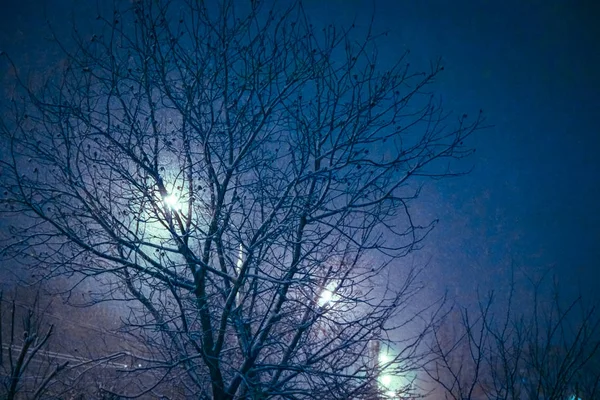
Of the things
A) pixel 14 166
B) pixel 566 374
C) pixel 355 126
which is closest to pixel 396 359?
pixel 566 374

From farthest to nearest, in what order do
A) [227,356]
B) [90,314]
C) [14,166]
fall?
[90,314] → [227,356] → [14,166]

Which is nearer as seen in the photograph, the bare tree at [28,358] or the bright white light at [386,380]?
the bare tree at [28,358]

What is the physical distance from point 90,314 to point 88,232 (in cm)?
608

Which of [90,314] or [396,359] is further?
[90,314]

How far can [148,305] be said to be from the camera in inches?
245

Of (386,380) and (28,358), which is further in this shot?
(386,380)

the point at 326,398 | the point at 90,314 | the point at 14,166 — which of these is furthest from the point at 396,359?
the point at 90,314

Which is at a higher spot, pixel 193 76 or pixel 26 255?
pixel 193 76

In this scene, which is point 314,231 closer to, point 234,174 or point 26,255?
point 234,174

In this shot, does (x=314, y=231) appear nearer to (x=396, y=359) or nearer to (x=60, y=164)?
(x=396, y=359)

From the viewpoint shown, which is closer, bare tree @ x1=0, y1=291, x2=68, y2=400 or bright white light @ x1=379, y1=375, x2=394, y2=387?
bare tree @ x1=0, y1=291, x2=68, y2=400

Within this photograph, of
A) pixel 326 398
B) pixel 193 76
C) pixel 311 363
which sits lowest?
pixel 326 398

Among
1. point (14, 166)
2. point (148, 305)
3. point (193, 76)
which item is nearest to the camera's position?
point (14, 166)

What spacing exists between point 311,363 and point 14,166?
4278 millimetres
